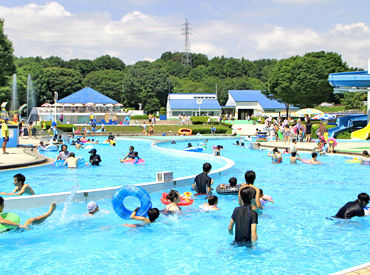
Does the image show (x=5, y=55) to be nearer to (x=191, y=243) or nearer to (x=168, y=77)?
(x=191, y=243)

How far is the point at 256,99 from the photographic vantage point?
68.2 meters

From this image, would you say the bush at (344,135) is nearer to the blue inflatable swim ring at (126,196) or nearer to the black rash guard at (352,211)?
the black rash guard at (352,211)

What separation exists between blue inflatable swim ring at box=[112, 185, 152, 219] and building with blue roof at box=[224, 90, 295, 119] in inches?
2362

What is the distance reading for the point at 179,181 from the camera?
11398 millimetres

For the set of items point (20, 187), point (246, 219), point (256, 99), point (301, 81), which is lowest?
point (20, 187)

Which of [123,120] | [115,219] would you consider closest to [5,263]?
Result: [115,219]

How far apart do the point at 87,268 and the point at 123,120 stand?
44707mm

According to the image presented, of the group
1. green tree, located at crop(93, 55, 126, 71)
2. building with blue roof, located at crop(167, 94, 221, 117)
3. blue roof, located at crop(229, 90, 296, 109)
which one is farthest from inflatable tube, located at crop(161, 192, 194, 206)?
green tree, located at crop(93, 55, 126, 71)

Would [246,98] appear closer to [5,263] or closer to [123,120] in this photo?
[123,120]

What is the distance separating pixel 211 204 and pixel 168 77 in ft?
236

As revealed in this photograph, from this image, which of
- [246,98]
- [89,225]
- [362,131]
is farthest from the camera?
[246,98]

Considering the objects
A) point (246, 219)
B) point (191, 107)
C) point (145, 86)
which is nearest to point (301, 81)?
point (191, 107)

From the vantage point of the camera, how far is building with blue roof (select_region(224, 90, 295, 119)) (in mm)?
67062

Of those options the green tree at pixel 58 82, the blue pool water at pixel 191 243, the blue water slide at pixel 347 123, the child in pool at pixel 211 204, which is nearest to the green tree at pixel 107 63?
the green tree at pixel 58 82
